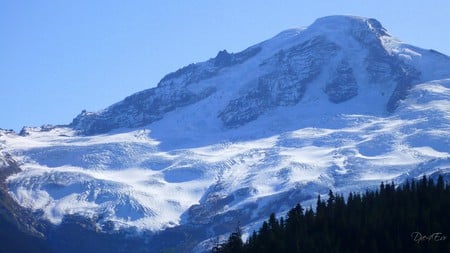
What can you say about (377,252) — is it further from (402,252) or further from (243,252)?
(243,252)

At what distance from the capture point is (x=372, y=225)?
191375mm

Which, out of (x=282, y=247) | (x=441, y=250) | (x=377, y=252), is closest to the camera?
(x=441, y=250)

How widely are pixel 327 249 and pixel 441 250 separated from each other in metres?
22.2

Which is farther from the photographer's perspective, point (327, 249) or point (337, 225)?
point (337, 225)

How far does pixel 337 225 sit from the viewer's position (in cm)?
19975

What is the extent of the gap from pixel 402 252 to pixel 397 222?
13.5 metres

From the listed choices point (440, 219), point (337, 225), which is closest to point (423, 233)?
point (440, 219)

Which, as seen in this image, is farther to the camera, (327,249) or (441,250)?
(327,249)

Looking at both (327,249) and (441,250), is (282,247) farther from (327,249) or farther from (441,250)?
(441,250)

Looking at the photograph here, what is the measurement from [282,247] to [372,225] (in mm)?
13734

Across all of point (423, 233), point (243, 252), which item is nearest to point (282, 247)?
point (243, 252)

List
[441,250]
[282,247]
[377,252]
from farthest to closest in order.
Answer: [282,247] → [377,252] → [441,250]

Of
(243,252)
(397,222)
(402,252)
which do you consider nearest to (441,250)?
(402,252)

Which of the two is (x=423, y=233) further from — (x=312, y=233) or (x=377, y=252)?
(x=312, y=233)
